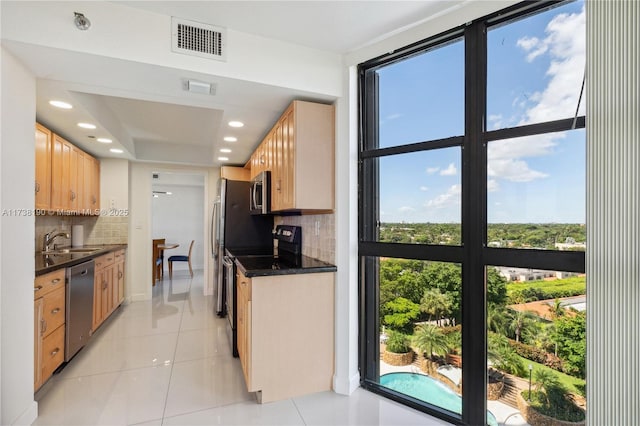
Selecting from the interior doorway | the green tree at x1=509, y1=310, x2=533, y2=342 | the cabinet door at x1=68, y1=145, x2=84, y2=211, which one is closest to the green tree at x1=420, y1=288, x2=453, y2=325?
the green tree at x1=509, y1=310, x2=533, y2=342

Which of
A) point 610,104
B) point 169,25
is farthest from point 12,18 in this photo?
point 610,104

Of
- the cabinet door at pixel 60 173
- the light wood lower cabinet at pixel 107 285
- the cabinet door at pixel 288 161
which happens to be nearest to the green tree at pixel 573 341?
the cabinet door at pixel 288 161

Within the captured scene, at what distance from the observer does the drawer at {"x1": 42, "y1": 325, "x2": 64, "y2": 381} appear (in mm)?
2285

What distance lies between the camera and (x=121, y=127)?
3.93 metres

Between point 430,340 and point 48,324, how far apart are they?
2881 millimetres

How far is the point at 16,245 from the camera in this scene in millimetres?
1797

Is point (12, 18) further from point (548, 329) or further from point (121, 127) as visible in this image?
point (548, 329)

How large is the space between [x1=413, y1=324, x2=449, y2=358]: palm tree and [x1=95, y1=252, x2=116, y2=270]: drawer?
11.2ft

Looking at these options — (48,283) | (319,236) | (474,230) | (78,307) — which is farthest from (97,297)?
(474,230)

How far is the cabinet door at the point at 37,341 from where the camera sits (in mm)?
2152

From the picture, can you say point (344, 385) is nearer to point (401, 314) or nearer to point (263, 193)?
point (401, 314)

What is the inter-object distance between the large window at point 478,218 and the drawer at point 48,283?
7.72 feet

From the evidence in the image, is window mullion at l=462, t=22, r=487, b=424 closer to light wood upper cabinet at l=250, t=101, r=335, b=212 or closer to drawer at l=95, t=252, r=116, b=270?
light wood upper cabinet at l=250, t=101, r=335, b=212

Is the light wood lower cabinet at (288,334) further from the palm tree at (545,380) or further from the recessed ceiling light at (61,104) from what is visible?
the recessed ceiling light at (61,104)
